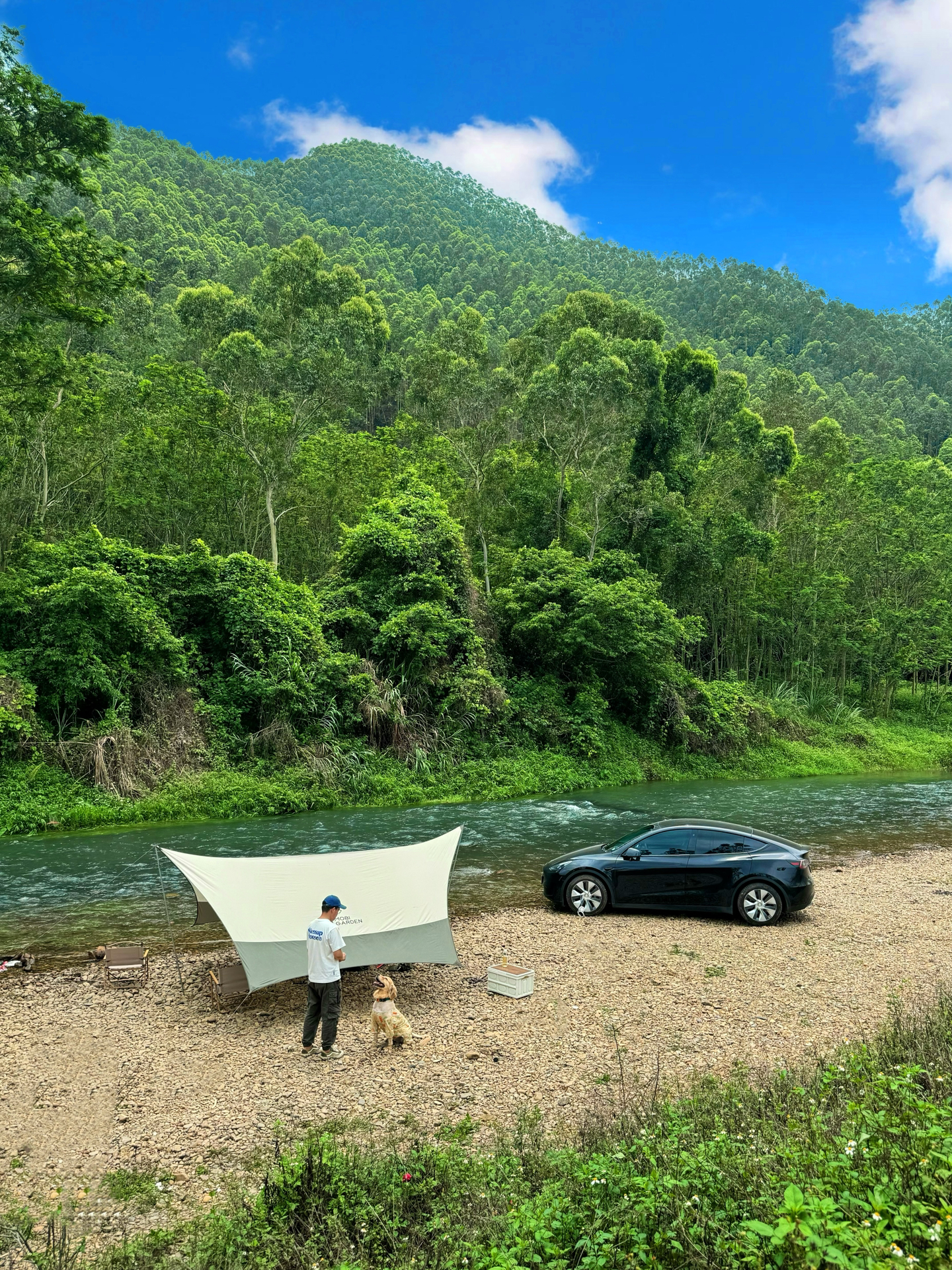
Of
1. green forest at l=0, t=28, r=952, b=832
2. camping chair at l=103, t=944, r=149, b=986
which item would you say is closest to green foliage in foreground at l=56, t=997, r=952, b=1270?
camping chair at l=103, t=944, r=149, b=986

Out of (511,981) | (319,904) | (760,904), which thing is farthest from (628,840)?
(319,904)

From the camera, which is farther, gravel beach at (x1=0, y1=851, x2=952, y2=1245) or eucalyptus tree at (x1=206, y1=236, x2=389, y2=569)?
eucalyptus tree at (x1=206, y1=236, x2=389, y2=569)

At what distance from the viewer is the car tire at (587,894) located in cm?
1415

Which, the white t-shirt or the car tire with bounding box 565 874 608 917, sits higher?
the white t-shirt

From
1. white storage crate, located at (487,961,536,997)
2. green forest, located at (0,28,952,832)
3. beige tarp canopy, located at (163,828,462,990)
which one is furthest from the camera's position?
green forest, located at (0,28,952,832)

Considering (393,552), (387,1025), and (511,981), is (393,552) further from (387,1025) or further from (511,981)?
(387,1025)

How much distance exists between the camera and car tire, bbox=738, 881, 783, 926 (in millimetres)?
13297

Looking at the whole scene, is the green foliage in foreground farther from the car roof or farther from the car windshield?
the car windshield

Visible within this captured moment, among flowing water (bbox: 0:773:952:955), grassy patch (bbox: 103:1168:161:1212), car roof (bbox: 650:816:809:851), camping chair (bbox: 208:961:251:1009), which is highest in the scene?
car roof (bbox: 650:816:809:851)

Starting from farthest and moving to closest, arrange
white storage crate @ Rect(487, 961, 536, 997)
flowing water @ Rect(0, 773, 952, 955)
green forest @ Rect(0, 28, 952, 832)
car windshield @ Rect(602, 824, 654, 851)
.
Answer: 1. green forest @ Rect(0, 28, 952, 832)
2. flowing water @ Rect(0, 773, 952, 955)
3. car windshield @ Rect(602, 824, 654, 851)
4. white storage crate @ Rect(487, 961, 536, 997)

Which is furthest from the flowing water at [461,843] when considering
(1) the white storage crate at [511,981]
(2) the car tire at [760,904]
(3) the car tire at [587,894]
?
(1) the white storage crate at [511,981]

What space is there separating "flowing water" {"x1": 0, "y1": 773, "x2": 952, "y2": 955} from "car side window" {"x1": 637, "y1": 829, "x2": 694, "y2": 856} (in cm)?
303

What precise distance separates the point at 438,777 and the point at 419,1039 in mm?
19699

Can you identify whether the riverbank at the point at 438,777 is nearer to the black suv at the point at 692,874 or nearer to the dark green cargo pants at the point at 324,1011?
the black suv at the point at 692,874
